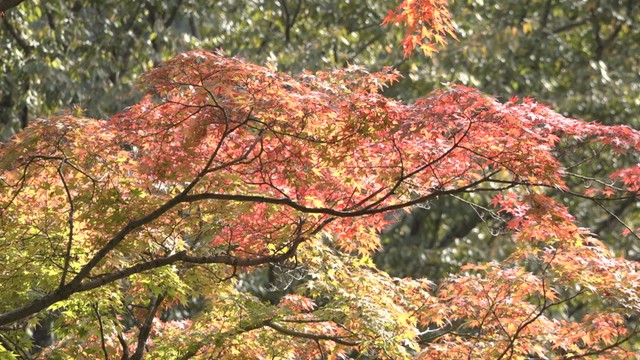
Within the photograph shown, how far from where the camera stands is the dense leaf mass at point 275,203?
4539 millimetres

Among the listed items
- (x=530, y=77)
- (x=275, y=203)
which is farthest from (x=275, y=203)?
(x=530, y=77)

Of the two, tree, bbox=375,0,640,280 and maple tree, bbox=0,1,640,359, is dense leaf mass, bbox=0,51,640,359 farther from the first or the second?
tree, bbox=375,0,640,280

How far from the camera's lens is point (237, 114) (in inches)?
177

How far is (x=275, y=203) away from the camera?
471 centimetres

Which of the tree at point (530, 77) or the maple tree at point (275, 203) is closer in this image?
the maple tree at point (275, 203)

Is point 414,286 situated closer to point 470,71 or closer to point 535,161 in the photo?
point 535,161

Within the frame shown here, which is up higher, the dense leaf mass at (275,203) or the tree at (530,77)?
the tree at (530,77)

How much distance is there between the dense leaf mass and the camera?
4539 mm

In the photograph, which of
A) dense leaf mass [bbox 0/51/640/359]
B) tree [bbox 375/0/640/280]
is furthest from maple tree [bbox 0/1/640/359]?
tree [bbox 375/0/640/280]

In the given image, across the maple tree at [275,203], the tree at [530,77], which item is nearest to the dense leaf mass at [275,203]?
the maple tree at [275,203]

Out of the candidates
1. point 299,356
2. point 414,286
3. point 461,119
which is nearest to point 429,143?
point 461,119

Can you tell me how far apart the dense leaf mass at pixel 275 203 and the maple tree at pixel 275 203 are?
1 cm

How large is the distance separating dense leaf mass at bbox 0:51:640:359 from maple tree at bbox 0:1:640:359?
0.04 ft

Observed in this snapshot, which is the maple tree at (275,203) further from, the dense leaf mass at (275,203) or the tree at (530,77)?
the tree at (530,77)
